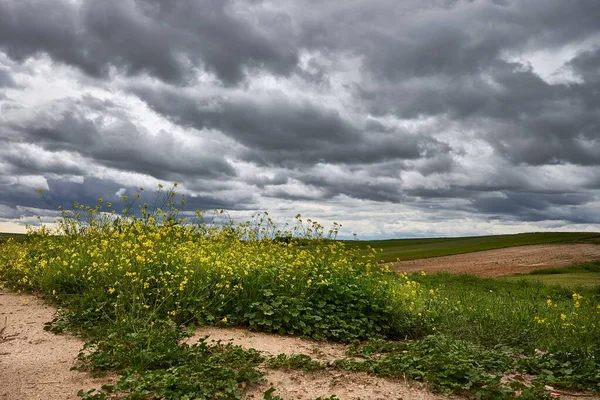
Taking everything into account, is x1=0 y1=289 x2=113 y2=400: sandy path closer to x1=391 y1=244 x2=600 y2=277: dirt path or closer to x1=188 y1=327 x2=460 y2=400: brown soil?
x1=188 y1=327 x2=460 y2=400: brown soil

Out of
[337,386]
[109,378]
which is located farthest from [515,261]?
[109,378]

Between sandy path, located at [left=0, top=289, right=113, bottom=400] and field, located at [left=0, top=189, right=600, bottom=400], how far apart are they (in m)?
0.23

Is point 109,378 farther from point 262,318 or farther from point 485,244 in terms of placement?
point 485,244

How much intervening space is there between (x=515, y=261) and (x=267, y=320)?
22.5 meters

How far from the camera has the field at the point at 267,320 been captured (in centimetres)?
605

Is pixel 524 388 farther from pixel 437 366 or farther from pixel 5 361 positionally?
pixel 5 361

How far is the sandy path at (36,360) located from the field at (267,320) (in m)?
0.23

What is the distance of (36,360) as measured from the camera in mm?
6914

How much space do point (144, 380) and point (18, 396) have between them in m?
1.46

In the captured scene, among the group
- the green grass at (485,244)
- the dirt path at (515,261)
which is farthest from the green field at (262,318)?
the green grass at (485,244)

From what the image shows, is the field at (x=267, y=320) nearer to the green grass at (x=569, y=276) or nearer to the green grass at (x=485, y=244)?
the green grass at (x=569, y=276)

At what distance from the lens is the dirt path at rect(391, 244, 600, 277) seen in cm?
2423

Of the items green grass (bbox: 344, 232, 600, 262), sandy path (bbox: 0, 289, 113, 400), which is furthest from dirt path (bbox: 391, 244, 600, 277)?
sandy path (bbox: 0, 289, 113, 400)

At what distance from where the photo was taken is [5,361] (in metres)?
6.91
